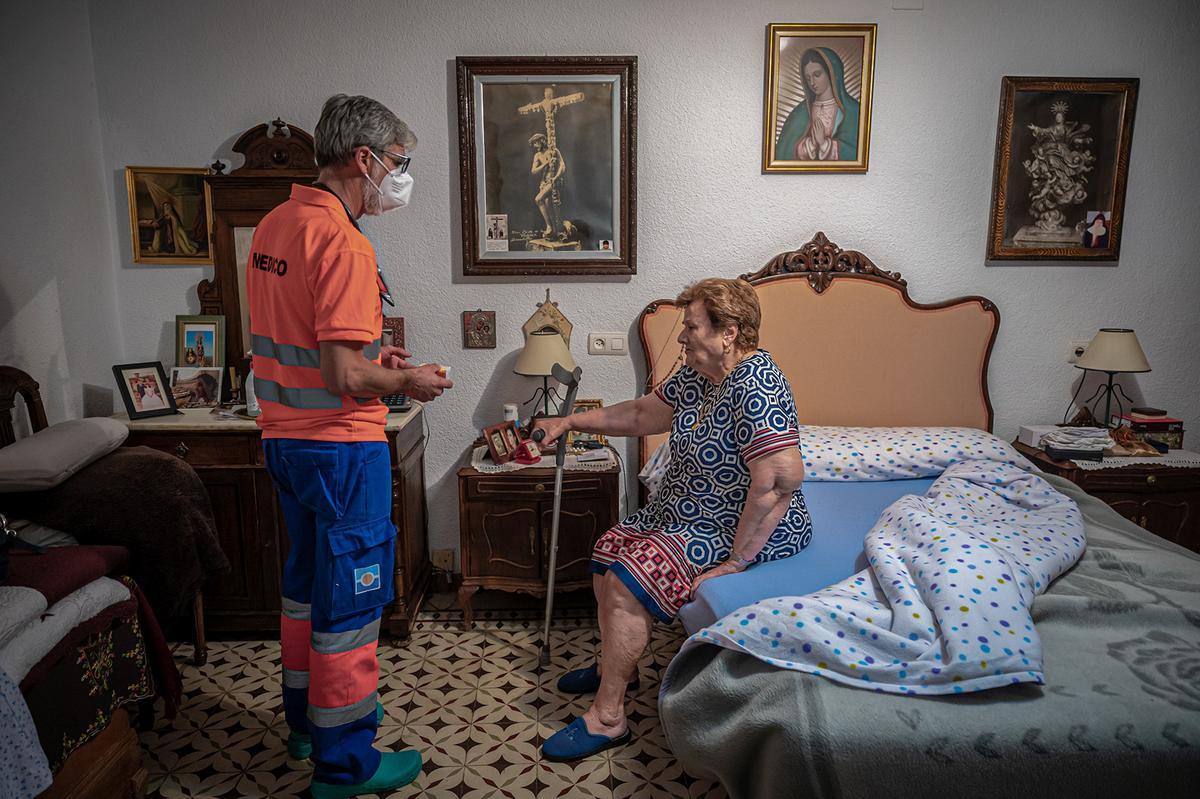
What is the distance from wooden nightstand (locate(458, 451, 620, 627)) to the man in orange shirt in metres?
0.87

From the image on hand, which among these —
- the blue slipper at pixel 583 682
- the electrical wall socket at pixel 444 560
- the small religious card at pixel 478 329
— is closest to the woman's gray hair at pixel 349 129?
the small religious card at pixel 478 329

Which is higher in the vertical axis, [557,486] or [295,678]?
[557,486]

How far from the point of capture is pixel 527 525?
2932 millimetres

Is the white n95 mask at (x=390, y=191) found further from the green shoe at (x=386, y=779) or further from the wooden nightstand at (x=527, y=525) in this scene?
the green shoe at (x=386, y=779)

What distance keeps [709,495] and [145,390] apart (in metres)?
2.16

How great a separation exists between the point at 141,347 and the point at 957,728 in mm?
3293

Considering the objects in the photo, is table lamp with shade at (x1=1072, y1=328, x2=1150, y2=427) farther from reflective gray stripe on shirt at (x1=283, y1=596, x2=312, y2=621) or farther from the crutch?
reflective gray stripe on shirt at (x1=283, y1=596, x2=312, y2=621)

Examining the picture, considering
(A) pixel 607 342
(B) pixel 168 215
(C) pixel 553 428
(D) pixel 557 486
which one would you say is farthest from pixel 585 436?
(B) pixel 168 215

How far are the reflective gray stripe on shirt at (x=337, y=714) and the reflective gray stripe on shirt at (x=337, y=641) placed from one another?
15 cm

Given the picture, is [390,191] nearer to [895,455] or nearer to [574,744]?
[574,744]

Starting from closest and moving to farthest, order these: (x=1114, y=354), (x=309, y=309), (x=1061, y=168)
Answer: (x=309, y=309) < (x=1114, y=354) < (x=1061, y=168)

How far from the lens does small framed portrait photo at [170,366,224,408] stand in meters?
3.06

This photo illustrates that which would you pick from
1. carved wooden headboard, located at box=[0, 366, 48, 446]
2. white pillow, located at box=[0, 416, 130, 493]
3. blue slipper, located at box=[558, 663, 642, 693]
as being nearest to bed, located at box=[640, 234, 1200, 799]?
blue slipper, located at box=[558, 663, 642, 693]

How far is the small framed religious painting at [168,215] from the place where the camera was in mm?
3111
